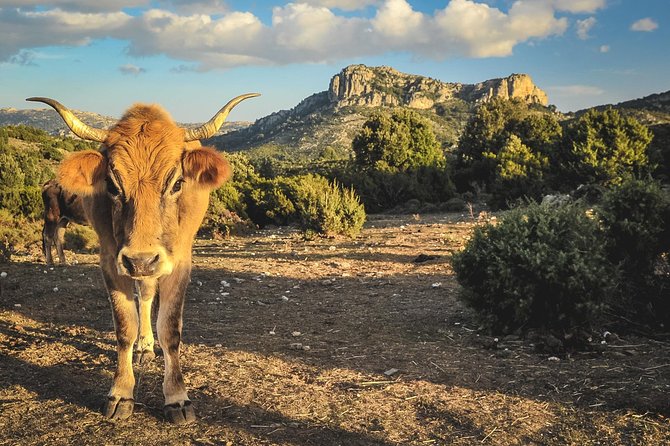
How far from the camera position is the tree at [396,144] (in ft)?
120

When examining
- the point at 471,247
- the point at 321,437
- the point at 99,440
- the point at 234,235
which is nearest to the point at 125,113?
the point at 99,440

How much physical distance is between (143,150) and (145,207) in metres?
0.52

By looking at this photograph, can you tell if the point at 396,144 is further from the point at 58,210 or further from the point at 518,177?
the point at 58,210

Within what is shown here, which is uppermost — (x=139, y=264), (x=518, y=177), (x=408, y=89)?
(x=408, y=89)

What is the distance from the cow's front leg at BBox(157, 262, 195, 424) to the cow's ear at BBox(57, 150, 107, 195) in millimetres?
993

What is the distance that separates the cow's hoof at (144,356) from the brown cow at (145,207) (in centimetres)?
91

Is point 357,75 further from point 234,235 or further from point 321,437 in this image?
point 321,437

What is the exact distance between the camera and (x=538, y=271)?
5.92m

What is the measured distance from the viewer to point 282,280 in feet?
31.4

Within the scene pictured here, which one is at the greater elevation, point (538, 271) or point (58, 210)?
point (58, 210)

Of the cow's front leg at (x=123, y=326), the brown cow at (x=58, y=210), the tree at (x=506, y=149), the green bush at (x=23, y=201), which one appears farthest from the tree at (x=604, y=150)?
the cow's front leg at (x=123, y=326)

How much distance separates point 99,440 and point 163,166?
2.04 m

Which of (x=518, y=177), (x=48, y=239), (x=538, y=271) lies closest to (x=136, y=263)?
(x=538, y=271)

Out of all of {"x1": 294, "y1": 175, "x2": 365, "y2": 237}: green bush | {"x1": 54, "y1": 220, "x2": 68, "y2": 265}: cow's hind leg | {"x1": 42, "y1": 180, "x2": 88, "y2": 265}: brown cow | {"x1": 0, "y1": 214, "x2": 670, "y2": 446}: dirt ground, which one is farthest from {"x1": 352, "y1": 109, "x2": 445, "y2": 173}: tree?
{"x1": 0, "y1": 214, "x2": 670, "y2": 446}: dirt ground
